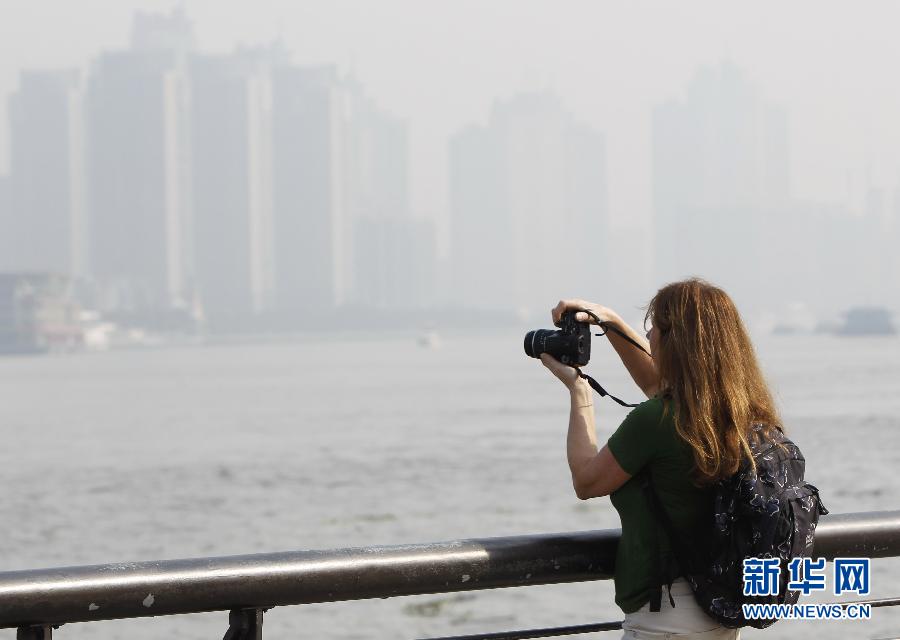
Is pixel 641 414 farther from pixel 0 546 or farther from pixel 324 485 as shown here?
pixel 324 485

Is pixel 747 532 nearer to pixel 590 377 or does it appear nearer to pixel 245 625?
pixel 590 377

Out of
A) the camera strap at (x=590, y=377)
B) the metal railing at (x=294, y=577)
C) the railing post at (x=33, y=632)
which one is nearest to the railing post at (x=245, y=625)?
the metal railing at (x=294, y=577)

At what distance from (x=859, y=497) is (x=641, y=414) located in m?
32.2

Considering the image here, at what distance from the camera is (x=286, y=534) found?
29625 mm

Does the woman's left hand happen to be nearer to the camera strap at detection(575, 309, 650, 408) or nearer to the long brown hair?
the camera strap at detection(575, 309, 650, 408)

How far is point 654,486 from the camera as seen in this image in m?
2.45

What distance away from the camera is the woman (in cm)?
240

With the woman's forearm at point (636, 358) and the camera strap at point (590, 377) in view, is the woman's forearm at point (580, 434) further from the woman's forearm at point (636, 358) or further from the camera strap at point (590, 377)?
the woman's forearm at point (636, 358)

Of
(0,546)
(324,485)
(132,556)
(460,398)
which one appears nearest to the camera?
(132,556)

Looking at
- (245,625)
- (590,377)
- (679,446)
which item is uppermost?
(590,377)

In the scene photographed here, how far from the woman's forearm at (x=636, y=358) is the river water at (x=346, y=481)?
32 centimetres

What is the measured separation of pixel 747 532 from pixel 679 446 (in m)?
0.19

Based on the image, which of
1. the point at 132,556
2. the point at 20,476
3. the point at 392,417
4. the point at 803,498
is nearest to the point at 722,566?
the point at 803,498

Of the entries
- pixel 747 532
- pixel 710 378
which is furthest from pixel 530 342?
pixel 747 532
